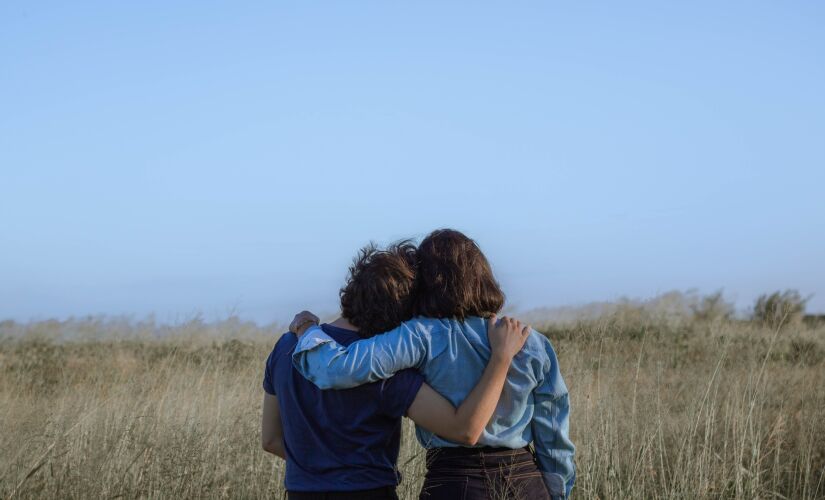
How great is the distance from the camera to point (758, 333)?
12836mm

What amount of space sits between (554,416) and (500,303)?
1.51ft

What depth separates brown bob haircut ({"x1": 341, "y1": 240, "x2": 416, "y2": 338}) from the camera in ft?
10.1

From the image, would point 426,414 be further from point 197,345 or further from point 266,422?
point 197,345

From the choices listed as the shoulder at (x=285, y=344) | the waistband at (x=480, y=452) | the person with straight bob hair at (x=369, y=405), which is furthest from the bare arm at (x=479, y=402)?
the shoulder at (x=285, y=344)

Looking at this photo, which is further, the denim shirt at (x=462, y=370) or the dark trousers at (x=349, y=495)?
the dark trousers at (x=349, y=495)

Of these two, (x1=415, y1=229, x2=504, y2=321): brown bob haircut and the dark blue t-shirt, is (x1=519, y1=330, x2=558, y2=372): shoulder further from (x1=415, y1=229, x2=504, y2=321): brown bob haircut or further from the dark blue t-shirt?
the dark blue t-shirt

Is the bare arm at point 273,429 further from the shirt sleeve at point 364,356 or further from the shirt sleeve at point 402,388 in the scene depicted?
the shirt sleeve at point 402,388

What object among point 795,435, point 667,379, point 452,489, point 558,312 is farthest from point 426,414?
point 558,312

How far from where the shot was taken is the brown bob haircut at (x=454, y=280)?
3.05 metres

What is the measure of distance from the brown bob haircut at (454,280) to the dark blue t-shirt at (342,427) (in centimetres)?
26

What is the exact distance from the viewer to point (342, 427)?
10.4 feet

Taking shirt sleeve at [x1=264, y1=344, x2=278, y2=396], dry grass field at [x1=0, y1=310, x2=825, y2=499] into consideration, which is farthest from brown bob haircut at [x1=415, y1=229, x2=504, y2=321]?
dry grass field at [x1=0, y1=310, x2=825, y2=499]

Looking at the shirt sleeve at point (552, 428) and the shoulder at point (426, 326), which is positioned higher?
the shoulder at point (426, 326)

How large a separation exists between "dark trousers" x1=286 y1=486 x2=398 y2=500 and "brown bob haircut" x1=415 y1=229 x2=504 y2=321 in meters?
0.66
